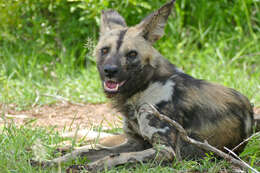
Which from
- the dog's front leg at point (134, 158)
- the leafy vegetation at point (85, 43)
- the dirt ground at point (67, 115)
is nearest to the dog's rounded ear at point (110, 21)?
the dirt ground at point (67, 115)

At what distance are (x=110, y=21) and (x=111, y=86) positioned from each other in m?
0.81

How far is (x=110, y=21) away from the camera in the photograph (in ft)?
12.3

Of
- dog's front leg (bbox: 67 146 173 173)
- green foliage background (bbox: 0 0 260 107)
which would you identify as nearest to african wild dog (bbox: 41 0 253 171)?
dog's front leg (bbox: 67 146 173 173)

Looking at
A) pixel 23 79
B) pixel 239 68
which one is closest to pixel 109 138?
pixel 23 79

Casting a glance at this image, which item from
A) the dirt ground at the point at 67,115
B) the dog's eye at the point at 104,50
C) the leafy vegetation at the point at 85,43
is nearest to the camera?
the dog's eye at the point at 104,50

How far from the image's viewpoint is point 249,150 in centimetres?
317

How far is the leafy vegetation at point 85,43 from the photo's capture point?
5504 millimetres

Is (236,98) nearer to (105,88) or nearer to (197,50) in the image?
(105,88)

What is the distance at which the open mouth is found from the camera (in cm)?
314

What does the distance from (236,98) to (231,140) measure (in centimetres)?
33

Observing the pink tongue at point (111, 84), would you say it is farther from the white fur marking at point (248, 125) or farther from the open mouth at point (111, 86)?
the white fur marking at point (248, 125)

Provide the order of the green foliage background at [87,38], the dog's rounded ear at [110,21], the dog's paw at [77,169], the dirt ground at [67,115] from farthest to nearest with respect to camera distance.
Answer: the green foliage background at [87,38] < the dirt ground at [67,115] < the dog's rounded ear at [110,21] < the dog's paw at [77,169]

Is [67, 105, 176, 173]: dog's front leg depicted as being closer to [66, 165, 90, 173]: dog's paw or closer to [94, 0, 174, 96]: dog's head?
[66, 165, 90, 173]: dog's paw

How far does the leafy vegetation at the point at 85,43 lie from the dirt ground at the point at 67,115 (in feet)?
0.71
